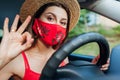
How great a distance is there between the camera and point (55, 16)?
201cm

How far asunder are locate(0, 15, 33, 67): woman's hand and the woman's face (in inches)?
5.7

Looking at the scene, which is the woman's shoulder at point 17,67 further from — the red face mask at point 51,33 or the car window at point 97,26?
the car window at point 97,26

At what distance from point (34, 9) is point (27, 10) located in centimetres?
5

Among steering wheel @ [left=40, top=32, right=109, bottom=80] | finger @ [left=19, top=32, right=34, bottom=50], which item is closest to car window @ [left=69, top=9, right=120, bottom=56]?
finger @ [left=19, top=32, right=34, bottom=50]

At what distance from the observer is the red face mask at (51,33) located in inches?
78.2

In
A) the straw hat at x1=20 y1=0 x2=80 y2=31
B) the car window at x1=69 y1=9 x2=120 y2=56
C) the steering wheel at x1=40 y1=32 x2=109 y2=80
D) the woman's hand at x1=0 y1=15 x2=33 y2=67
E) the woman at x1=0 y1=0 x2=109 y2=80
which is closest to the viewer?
the steering wheel at x1=40 y1=32 x2=109 y2=80

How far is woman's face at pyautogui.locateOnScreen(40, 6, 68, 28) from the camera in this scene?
6.60 ft

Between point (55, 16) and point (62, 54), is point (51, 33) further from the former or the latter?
point (62, 54)

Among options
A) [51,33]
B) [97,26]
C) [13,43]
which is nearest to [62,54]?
[13,43]

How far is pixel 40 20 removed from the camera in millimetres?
2068

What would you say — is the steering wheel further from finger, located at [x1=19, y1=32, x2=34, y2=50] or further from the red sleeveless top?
the red sleeveless top

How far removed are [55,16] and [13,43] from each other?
11.9 inches

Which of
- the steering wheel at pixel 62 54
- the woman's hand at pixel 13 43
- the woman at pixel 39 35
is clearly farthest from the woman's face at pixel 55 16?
the steering wheel at pixel 62 54

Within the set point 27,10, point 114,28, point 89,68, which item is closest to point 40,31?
point 27,10
